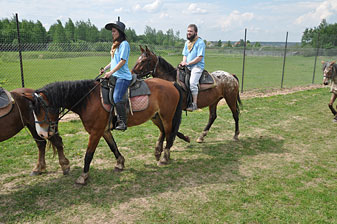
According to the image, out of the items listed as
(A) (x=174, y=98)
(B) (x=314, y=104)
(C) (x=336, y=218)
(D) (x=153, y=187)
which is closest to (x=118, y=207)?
(D) (x=153, y=187)

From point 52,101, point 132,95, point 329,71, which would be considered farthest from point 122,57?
point 329,71

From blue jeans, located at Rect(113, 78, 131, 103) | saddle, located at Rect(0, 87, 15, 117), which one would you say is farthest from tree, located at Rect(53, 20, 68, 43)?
blue jeans, located at Rect(113, 78, 131, 103)

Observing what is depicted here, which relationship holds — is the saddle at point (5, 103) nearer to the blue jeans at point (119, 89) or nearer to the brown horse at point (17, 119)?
the brown horse at point (17, 119)

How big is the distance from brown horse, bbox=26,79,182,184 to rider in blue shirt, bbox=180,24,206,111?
0.74 metres

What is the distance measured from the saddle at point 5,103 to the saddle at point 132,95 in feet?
4.63

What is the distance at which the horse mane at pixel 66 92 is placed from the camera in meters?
3.80

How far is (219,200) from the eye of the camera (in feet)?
12.9

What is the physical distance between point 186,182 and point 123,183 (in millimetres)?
1131

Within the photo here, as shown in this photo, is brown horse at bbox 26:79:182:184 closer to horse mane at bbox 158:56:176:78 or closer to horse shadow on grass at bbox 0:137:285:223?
horse shadow on grass at bbox 0:137:285:223

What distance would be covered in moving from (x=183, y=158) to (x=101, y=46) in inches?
383

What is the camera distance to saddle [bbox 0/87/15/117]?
12.7ft

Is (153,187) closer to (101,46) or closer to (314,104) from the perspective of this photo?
(314,104)

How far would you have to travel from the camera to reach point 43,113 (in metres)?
3.75

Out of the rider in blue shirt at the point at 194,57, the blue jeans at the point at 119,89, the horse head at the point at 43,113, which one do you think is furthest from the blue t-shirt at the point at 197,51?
the horse head at the point at 43,113
